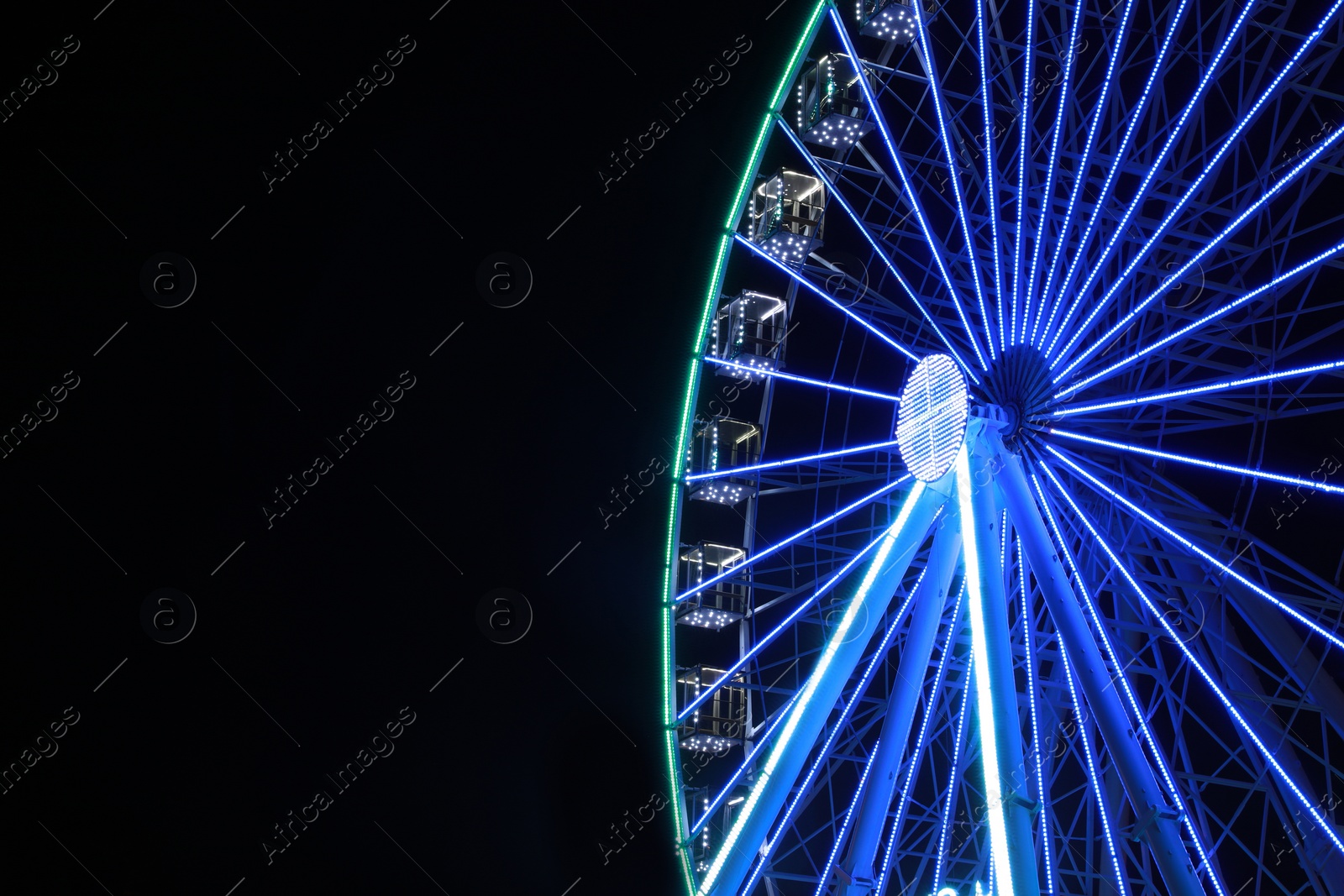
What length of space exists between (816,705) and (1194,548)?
11.1 feet

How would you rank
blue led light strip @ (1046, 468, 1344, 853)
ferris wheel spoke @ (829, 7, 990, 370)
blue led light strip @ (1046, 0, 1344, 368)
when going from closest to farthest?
1. blue led light strip @ (1046, 468, 1344, 853)
2. blue led light strip @ (1046, 0, 1344, 368)
3. ferris wheel spoke @ (829, 7, 990, 370)

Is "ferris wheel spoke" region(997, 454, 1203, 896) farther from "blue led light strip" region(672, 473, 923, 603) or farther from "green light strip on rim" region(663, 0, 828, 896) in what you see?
"green light strip on rim" region(663, 0, 828, 896)

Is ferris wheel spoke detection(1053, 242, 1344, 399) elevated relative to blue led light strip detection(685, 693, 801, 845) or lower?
elevated

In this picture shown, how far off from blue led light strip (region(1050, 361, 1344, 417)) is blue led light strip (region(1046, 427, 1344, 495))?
0.76 ft

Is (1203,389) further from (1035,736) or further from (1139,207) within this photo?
(1035,736)

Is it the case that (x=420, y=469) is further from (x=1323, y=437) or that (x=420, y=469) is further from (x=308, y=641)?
(x=1323, y=437)

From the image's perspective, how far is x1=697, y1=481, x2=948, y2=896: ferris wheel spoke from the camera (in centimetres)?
1093

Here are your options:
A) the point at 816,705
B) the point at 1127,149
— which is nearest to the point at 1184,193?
the point at 1127,149

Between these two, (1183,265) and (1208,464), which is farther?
(1183,265)

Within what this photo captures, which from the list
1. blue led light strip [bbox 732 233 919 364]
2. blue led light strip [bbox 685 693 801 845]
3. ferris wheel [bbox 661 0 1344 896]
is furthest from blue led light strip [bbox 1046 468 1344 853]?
blue led light strip [bbox 685 693 801 845]

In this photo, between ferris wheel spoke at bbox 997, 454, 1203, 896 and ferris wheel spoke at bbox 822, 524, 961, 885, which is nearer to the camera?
ferris wheel spoke at bbox 997, 454, 1203, 896

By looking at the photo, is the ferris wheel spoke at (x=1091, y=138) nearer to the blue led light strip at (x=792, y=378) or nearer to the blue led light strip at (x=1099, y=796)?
the blue led light strip at (x=792, y=378)

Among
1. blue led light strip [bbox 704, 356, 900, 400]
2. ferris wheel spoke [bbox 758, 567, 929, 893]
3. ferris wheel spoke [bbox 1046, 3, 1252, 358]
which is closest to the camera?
ferris wheel spoke [bbox 1046, 3, 1252, 358]

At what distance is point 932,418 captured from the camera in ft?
37.5
